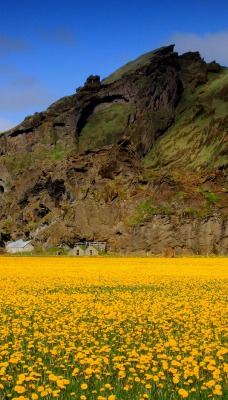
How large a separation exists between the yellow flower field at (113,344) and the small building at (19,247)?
80122 mm

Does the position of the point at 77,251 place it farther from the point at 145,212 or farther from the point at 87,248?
the point at 145,212

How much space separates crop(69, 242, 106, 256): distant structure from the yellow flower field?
58726mm

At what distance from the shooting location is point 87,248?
8756 centimetres

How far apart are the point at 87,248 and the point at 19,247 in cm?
2864

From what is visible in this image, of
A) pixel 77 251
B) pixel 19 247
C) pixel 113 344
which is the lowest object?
pixel 113 344

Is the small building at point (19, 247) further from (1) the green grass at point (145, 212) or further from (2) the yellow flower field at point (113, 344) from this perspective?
(2) the yellow flower field at point (113, 344)

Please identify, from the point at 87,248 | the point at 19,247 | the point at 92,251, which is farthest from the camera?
the point at 19,247

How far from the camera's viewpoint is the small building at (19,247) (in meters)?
106

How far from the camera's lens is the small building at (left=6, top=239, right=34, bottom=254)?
4189 inches

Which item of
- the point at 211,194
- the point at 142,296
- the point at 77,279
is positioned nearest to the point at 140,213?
the point at 211,194

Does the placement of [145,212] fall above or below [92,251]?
above

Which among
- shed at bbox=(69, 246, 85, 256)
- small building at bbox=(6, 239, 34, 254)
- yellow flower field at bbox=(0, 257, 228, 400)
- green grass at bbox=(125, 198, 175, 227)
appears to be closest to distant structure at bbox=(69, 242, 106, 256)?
shed at bbox=(69, 246, 85, 256)

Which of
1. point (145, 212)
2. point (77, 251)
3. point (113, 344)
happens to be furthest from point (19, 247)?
point (113, 344)

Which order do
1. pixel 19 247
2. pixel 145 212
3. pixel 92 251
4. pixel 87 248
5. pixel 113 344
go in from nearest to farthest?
pixel 113 344
pixel 92 251
pixel 87 248
pixel 145 212
pixel 19 247
